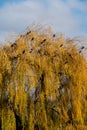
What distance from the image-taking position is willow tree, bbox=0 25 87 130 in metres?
15.8

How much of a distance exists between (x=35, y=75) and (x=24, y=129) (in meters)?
1.95

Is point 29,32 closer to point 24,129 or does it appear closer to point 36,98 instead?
point 36,98

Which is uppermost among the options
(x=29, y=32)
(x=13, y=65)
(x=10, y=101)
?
(x=29, y=32)

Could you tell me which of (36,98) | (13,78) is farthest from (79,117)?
(13,78)

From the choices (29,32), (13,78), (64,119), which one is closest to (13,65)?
(13,78)

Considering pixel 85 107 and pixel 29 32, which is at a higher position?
pixel 29 32

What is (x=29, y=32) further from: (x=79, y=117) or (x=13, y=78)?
(x=79, y=117)

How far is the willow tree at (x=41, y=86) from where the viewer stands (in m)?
15.8

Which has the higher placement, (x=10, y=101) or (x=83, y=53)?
(x=83, y=53)

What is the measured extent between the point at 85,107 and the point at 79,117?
563mm

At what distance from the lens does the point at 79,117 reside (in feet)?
52.5

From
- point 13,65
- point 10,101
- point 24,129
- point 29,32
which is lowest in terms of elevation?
point 24,129

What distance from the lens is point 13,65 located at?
16.0 metres

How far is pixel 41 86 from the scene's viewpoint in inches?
634
